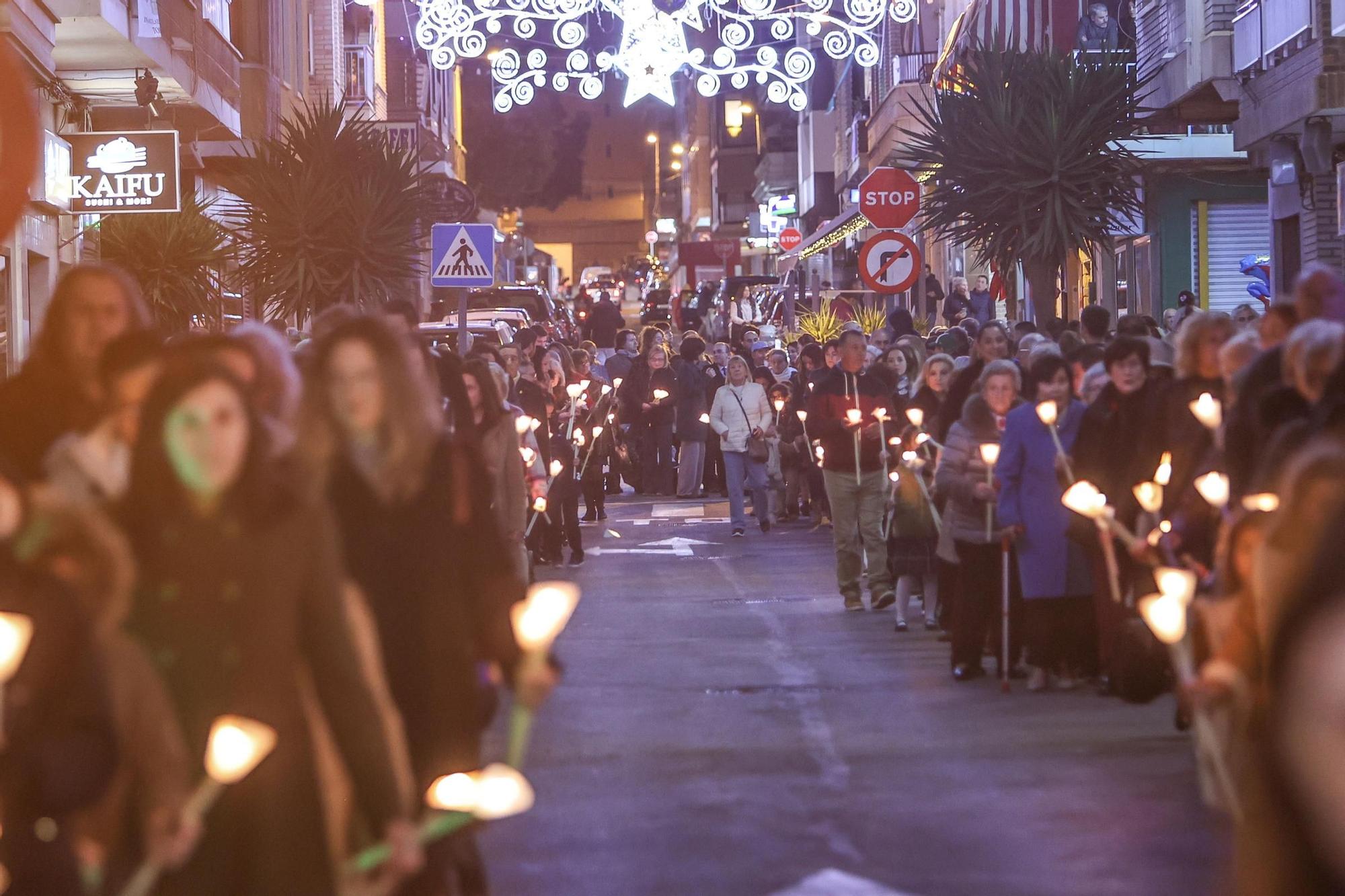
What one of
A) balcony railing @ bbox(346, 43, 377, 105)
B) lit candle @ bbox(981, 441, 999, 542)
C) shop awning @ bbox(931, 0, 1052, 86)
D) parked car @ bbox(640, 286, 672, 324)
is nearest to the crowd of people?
lit candle @ bbox(981, 441, 999, 542)

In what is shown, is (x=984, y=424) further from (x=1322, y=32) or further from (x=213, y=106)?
(x=213, y=106)

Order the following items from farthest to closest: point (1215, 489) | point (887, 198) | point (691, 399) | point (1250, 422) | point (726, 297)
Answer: point (726, 297) → point (691, 399) → point (887, 198) → point (1250, 422) → point (1215, 489)

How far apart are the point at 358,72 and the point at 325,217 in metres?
28.7

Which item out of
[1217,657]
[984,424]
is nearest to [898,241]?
[984,424]

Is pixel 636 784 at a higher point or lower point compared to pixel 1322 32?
lower

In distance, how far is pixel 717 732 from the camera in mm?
10078

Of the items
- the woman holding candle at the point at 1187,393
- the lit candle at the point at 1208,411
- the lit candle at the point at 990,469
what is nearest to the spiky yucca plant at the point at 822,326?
the lit candle at the point at 990,469

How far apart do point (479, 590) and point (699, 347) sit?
19877 millimetres

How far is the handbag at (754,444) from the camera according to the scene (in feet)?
70.9

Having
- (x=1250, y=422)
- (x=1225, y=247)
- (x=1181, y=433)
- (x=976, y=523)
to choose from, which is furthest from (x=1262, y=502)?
(x=1225, y=247)

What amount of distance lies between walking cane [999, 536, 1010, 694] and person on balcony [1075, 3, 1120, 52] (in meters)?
19.7

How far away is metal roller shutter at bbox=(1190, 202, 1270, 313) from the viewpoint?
31172 mm

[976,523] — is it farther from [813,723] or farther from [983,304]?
[983,304]

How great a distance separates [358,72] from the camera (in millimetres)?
52000
